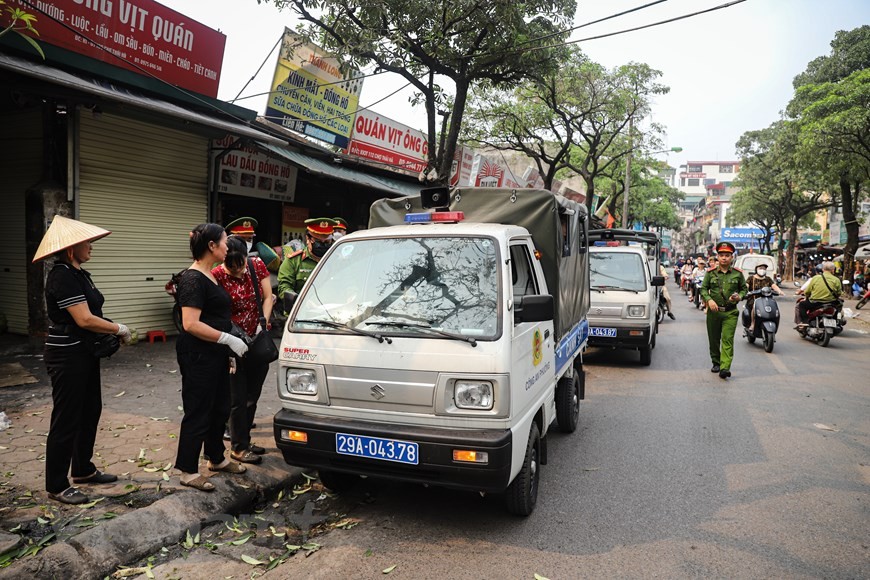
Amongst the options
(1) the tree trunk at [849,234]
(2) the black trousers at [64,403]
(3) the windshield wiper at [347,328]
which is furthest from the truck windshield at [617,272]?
(1) the tree trunk at [849,234]

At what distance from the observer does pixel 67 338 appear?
11.8 feet

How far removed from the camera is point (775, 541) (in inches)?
137

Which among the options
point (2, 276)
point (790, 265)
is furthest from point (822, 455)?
point (790, 265)

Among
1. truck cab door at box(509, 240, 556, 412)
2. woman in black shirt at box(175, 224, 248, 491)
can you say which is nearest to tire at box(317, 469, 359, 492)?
woman in black shirt at box(175, 224, 248, 491)

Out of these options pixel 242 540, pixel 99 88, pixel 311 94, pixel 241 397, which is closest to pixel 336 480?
pixel 242 540

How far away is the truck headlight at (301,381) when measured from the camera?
3.68 m

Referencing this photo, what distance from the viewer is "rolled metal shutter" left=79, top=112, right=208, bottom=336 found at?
836cm

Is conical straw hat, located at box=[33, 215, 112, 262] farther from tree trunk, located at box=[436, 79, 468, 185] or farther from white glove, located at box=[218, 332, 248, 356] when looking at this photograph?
tree trunk, located at box=[436, 79, 468, 185]

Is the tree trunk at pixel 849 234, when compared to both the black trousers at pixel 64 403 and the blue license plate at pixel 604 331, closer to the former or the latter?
the blue license plate at pixel 604 331

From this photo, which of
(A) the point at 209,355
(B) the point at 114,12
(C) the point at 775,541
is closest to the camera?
(C) the point at 775,541

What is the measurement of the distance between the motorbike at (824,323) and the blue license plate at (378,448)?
11172 millimetres

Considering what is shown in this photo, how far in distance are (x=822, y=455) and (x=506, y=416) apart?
11.4 ft

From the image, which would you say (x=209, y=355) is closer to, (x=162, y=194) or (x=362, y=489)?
(x=362, y=489)

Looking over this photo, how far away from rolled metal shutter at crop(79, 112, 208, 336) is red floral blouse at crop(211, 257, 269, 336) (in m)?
5.00
